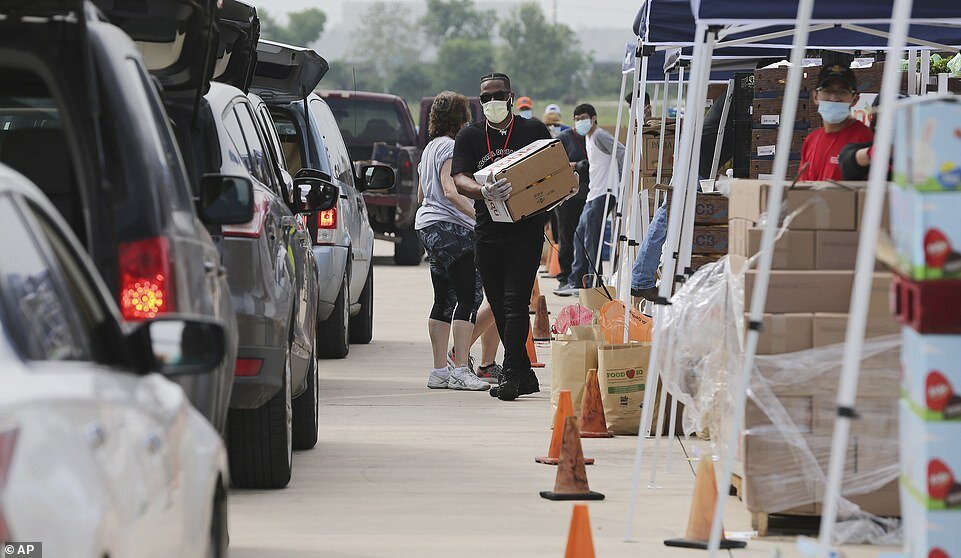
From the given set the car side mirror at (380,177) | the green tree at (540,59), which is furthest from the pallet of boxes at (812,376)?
the green tree at (540,59)

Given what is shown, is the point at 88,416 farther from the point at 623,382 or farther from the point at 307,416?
the point at 623,382

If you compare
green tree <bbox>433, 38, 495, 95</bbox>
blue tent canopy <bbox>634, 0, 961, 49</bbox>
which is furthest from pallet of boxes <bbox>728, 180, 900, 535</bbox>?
green tree <bbox>433, 38, 495, 95</bbox>

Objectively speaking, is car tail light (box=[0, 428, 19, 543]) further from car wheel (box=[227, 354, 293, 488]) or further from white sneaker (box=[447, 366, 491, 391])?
white sneaker (box=[447, 366, 491, 391])

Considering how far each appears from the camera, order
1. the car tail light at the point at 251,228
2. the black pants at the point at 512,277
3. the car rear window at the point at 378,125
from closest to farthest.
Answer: the car tail light at the point at 251,228 < the black pants at the point at 512,277 < the car rear window at the point at 378,125

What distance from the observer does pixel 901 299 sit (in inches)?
198

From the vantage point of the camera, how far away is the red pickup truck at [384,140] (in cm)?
2466

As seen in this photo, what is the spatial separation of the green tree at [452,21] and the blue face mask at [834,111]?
7209 inches

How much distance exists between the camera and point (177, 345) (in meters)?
4.12

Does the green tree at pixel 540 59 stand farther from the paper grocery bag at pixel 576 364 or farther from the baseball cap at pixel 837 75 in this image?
the baseball cap at pixel 837 75

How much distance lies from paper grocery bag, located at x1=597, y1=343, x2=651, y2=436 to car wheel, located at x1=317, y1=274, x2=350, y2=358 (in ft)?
13.1

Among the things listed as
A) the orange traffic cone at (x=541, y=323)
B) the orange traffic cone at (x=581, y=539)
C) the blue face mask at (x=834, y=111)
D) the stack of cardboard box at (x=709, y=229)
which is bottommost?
the orange traffic cone at (x=541, y=323)

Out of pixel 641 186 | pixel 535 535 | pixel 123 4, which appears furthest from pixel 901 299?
pixel 641 186

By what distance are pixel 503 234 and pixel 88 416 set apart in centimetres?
773

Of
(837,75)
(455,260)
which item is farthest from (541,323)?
(837,75)
